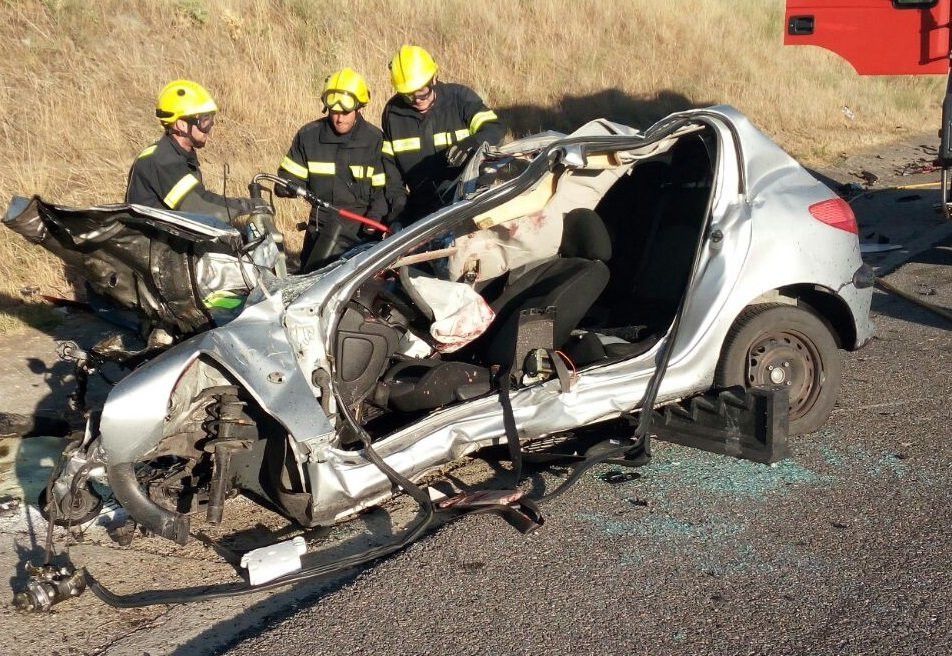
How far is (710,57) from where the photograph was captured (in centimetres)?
2064

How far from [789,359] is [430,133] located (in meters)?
3.27

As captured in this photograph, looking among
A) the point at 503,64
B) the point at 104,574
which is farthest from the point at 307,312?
the point at 503,64

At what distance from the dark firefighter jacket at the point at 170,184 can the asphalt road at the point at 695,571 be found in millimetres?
2821

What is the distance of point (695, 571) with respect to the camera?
12.4 feet

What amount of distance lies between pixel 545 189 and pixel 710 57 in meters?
17.0

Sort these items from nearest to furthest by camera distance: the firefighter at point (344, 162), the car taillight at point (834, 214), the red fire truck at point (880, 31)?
1. the car taillight at point (834, 214)
2. the firefighter at point (344, 162)
3. the red fire truck at point (880, 31)

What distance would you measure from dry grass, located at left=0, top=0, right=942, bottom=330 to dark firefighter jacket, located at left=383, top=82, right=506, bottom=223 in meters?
3.14

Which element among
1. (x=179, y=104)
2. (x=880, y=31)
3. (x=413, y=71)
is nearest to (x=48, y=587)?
(x=179, y=104)

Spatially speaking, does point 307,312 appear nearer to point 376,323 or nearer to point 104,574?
point 376,323

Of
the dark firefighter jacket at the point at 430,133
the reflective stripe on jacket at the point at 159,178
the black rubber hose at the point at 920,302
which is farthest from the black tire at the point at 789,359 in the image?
the reflective stripe on jacket at the point at 159,178

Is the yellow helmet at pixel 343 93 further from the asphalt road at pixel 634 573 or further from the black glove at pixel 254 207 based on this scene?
the asphalt road at pixel 634 573

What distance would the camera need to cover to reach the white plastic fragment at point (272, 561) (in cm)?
383

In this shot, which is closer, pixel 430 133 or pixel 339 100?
pixel 339 100

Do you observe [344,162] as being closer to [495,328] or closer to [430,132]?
[430,132]
